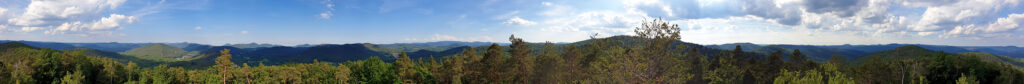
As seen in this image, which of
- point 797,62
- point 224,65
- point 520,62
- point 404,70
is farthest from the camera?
point 404,70

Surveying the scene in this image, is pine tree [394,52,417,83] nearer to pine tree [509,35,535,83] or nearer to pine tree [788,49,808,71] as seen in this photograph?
pine tree [509,35,535,83]

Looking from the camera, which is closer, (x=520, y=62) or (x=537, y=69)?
(x=520, y=62)

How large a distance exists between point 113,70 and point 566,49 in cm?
6099

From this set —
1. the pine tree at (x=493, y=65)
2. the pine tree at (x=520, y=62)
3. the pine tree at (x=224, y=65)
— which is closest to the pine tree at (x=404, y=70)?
the pine tree at (x=493, y=65)

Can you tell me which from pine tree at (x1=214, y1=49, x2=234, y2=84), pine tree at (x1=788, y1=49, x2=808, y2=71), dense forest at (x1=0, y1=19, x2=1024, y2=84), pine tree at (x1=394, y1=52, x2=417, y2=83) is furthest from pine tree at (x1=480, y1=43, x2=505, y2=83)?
pine tree at (x1=788, y1=49, x2=808, y2=71)

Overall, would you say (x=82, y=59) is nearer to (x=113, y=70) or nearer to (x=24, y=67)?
(x=113, y=70)

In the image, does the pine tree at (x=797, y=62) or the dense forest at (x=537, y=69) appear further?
the pine tree at (x=797, y=62)

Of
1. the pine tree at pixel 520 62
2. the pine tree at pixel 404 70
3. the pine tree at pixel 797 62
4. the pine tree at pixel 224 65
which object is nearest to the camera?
the pine tree at pixel 520 62

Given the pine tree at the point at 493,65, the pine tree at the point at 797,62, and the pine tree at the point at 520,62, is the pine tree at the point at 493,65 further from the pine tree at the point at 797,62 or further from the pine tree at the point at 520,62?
the pine tree at the point at 797,62

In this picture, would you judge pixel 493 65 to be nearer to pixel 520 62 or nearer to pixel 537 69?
pixel 520 62

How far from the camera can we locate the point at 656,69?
59.0ft

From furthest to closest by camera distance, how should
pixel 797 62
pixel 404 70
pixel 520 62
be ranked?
pixel 404 70 < pixel 797 62 < pixel 520 62

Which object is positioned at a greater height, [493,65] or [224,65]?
[493,65]

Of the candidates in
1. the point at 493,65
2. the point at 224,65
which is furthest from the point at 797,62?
the point at 224,65
